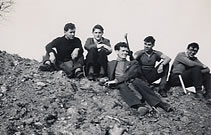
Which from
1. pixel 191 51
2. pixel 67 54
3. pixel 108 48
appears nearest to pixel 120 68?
pixel 108 48

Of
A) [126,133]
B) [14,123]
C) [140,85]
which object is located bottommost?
[126,133]

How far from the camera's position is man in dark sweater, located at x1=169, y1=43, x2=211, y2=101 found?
25.0 ft

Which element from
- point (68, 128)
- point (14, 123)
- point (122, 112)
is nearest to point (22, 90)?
point (14, 123)

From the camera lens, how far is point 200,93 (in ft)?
25.0

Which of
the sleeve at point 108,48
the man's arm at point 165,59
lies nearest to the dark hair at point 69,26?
the sleeve at point 108,48

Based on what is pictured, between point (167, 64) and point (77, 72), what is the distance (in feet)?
7.30

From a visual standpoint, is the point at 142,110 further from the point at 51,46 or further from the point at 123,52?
the point at 51,46

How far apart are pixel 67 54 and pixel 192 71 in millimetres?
Answer: 3109

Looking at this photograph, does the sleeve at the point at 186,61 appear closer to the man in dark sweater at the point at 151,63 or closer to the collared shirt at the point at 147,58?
the man in dark sweater at the point at 151,63

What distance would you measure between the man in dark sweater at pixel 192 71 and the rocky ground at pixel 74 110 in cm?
39

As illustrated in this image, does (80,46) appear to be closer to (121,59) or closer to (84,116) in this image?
(121,59)

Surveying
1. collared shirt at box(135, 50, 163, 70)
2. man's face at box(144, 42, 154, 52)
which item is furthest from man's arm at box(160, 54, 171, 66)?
man's face at box(144, 42, 154, 52)

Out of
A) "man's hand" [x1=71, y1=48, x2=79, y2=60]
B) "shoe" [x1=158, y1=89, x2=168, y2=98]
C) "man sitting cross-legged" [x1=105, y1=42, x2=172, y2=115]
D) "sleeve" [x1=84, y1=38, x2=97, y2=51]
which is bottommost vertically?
"shoe" [x1=158, y1=89, x2=168, y2=98]

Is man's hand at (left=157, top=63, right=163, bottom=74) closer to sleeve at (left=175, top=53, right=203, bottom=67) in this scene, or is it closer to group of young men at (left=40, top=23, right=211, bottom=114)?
group of young men at (left=40, top=23, right=211, bottom=114)
